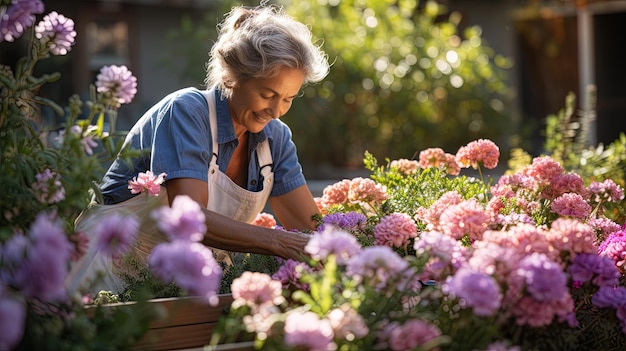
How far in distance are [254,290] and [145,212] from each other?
3.79 feet

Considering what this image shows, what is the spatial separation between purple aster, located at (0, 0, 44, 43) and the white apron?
0.67 m

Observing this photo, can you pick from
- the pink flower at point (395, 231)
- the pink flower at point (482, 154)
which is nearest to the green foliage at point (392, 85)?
the pink flower at point (482, 154)

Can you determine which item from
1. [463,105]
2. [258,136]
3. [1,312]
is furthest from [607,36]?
[1,312]

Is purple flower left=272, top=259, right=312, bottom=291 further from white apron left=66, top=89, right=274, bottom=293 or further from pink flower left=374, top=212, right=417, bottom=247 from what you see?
white apron left=66, top=89, right=274, bottom=293

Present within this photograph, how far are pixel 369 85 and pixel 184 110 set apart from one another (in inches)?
249

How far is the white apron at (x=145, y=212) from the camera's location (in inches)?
99.8

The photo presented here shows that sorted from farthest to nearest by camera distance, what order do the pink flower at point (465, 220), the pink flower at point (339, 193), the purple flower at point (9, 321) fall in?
1. the pink flower at point (339, 193)
2. the pink flower at point (465, 220)
3. the purple flower at point (9, 321)

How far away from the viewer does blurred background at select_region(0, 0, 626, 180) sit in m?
8.81

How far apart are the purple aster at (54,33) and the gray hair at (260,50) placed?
0.74 metres

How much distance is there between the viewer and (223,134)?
2748 millimetres

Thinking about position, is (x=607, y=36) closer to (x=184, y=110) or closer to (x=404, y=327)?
(x=184, y=110)

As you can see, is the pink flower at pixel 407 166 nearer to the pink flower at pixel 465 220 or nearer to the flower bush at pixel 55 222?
the pink flower at pixel 465 220

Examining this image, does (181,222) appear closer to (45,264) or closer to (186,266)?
(186,266)

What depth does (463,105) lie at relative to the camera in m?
9.27
